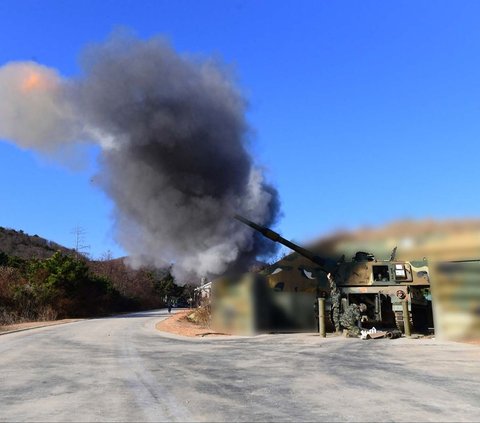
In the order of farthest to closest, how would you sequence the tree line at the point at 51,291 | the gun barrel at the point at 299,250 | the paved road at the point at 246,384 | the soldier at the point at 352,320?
the tree line at the point at 51,291 < the gun barrel at the point at 299,250 < the soldier at the point at 352,320 < the paved road at the point at 246,384

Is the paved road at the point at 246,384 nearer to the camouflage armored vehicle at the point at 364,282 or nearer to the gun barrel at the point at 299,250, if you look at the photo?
the camouflage armored vehicle at the point at 364,282

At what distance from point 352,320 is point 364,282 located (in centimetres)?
165

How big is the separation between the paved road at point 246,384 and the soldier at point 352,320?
2.88m

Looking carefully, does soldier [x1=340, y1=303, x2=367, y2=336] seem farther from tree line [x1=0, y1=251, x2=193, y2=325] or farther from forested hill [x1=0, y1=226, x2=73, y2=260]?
forested hill [x1=0, y1=226, x2=73, y2=260]

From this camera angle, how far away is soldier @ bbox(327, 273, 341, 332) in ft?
51.3

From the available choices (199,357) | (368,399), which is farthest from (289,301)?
Answer: (368,399)

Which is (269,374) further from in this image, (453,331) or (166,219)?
(166,219)

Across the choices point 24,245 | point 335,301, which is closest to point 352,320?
point 335,301

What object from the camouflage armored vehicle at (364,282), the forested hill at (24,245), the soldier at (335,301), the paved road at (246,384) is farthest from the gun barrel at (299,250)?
the forested hill at (24,245)

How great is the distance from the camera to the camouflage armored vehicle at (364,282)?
1579cm

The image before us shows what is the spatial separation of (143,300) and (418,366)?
57069 millimetres

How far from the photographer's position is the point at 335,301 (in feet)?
51.5

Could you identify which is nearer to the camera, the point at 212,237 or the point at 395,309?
the point at 395,309

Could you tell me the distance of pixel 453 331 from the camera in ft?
45.3
